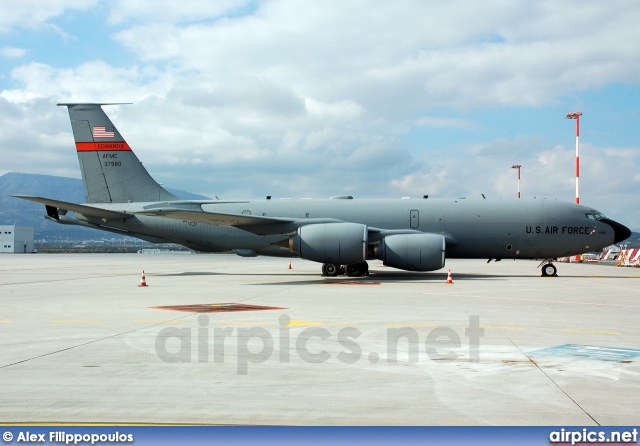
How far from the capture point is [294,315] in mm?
13922

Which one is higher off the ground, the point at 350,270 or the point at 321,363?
the point at 350,270

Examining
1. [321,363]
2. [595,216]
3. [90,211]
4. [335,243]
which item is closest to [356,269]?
[335,243]

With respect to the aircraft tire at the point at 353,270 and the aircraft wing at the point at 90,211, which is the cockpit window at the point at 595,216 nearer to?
the aircraft tire at the point at 353,270

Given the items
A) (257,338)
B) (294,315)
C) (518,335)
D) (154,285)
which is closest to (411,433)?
(257,338)

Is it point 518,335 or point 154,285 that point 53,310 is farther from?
point 518,335

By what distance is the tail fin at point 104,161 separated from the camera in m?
31.6

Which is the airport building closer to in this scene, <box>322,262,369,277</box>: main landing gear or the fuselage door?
<box>322,262,369,277</box>: main landing gear

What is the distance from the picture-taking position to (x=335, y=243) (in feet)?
84.2

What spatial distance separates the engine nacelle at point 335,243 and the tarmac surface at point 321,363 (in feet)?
28.9

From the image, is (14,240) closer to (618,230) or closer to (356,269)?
(356,269)

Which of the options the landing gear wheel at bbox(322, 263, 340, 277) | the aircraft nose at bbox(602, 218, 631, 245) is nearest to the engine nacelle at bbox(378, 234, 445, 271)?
the landing gear wheel at bbox(322, 263, 340, 277)

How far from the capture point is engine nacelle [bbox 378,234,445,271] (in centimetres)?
2602

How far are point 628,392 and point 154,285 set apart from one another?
1983 cm

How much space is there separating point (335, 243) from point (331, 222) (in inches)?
120
